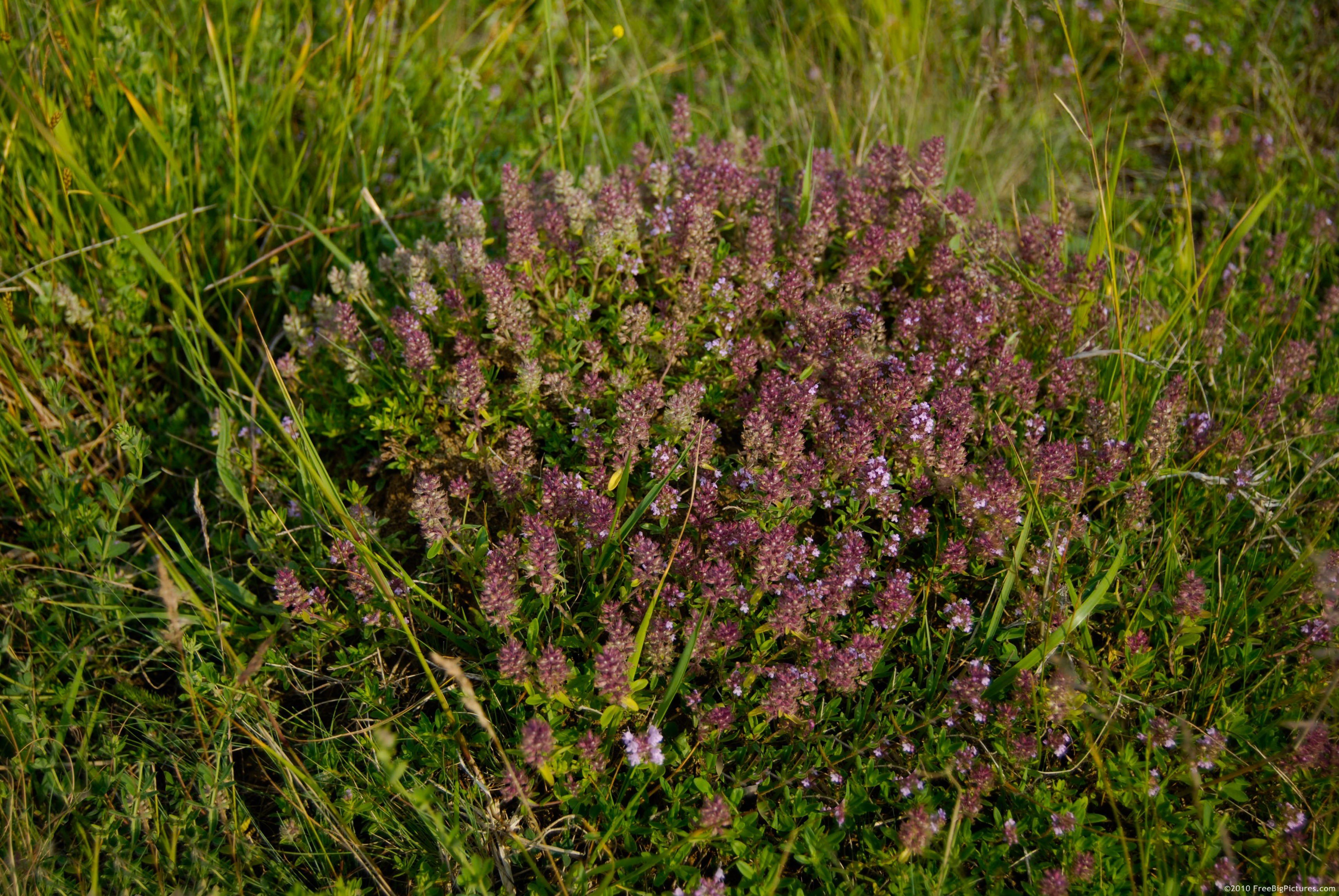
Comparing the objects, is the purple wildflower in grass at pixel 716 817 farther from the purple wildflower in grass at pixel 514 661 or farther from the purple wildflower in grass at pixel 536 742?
the purple wildflower in grass at pixel 514 661

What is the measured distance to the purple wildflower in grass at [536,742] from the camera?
93.0 inches

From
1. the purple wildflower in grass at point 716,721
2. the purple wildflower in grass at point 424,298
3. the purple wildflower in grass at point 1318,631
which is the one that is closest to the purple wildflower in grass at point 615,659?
the purple wildflower in grass at point 716,721

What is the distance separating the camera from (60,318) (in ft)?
12.5

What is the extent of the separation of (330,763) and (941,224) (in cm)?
311

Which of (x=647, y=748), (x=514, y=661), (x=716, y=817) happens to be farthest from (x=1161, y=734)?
(x=514, y=661)

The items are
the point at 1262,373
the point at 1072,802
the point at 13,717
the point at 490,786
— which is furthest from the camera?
the point at 1262,373

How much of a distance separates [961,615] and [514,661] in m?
1.40

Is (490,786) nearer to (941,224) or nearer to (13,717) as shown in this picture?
(13,717)

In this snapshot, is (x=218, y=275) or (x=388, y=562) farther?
(x=218, y=275)

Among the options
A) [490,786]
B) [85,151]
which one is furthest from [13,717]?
[85,151]


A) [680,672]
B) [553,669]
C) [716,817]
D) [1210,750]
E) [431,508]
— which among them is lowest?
[1210,750]

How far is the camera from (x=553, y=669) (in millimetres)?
2475

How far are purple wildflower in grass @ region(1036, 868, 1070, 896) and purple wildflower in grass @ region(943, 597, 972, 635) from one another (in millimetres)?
726

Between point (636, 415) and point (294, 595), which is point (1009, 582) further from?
point (294, 595)
